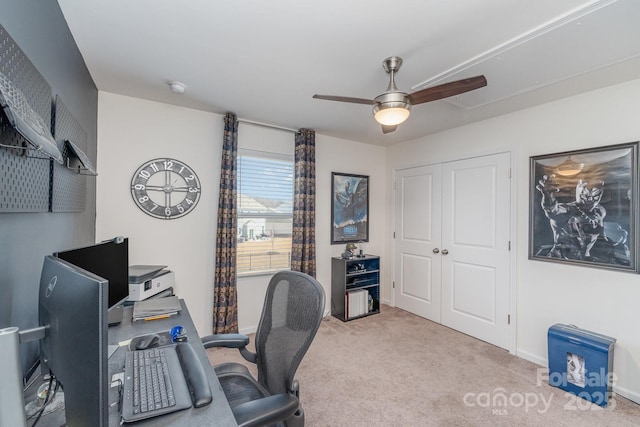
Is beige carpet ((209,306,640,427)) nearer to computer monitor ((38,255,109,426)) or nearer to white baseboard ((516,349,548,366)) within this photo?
white baseboard ((516,349,548,366))

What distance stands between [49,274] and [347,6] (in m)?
1.69

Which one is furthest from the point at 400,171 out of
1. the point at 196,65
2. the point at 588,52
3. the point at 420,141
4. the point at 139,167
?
the point at 139,167

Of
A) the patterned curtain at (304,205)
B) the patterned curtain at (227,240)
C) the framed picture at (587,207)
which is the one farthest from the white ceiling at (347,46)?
the patterned curtain at (304,205)

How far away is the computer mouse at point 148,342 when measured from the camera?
1.27 m

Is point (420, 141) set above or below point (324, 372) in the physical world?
above

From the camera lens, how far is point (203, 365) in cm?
116

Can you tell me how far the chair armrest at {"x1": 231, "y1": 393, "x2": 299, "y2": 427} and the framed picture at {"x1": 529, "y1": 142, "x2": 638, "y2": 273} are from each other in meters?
2.67

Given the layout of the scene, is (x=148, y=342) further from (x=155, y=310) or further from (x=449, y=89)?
(x=449, y=89)

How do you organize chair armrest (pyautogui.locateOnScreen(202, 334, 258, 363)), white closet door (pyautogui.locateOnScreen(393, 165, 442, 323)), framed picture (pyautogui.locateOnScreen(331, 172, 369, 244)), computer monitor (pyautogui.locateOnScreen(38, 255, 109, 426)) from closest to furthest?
computer monitor (pyautogui.locateOnScreen(38, 255, 109, 426)) < chair armrest (pyautogui.locateOnScreen(202, 334, 258, 363)) < white closet door (pyautogui.locateOnScreen(393, 165, 442, 323)) < framed picture (pyautogui.locateOnScreen(331, 172, 369, 244))

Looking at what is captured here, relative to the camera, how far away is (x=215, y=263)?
2.97m

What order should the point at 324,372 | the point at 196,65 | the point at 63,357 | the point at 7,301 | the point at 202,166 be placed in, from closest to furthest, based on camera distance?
the point at 63,357 → the point at 7,301 → the point at 196,65 → the point at 324,372 → the point at 202,166

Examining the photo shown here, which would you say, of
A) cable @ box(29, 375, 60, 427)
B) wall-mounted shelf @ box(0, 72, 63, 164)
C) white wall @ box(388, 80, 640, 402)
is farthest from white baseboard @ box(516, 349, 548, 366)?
wall-mounted shelf @ box(0, 72, 63, 164)

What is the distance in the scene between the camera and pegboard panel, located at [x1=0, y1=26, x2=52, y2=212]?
95cm

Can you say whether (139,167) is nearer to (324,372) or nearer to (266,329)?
(266,329)
